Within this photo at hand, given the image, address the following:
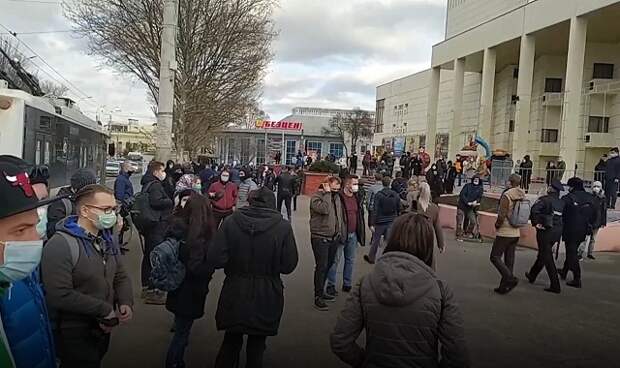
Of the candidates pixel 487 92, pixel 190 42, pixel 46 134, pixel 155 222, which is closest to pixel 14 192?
pixel 155 222

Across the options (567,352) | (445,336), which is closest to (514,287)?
(567,352)

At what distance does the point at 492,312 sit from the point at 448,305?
5425 mm

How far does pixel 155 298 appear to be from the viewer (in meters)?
7.85

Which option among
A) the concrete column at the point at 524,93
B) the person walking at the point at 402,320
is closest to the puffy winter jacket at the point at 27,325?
the person walking at the point at 402,320

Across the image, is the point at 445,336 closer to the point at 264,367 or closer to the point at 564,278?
the point at 264,367

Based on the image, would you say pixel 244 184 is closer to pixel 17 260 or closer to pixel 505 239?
pixel 505 239

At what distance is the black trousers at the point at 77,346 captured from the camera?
3514 mm

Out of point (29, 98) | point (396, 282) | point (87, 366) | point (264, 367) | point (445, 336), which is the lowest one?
point (264, 367)

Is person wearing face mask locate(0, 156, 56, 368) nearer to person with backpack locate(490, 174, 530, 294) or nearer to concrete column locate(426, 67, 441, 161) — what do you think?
person with backpack locate(490, 174, 530, 294)

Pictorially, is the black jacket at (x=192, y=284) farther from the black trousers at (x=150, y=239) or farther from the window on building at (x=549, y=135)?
the window on building at (x=549, y=135)

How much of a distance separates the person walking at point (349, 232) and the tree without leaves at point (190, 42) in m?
18.8

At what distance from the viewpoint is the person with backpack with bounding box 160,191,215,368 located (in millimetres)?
5152

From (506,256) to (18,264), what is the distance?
8.53m

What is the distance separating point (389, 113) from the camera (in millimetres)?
68500
